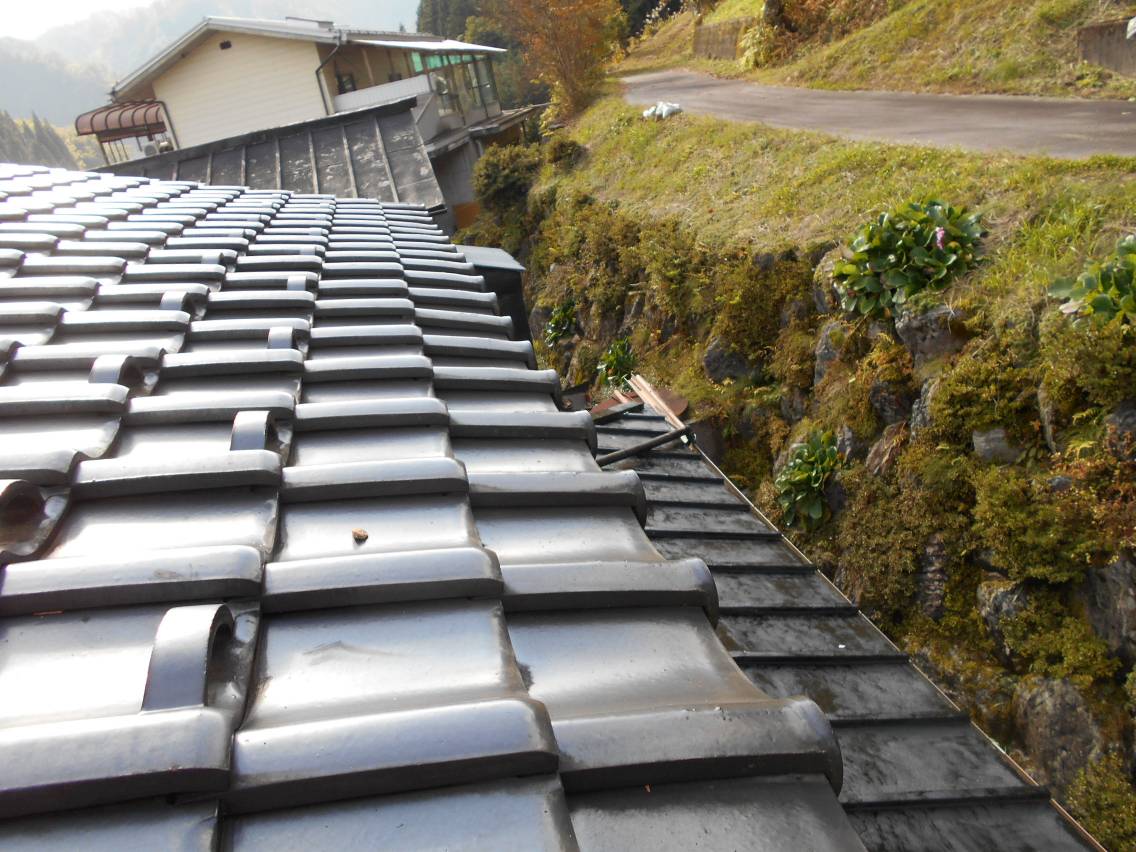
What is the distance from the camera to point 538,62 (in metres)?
25.0

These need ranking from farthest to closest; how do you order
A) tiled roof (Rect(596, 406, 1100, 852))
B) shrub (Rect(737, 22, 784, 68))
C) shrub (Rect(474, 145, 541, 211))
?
shrub (Rect(737, 22, 784, 68)), shrub (Rect(474, 145, 541, 211)), tiled roof (Rect(596, 406, 1100, 852))

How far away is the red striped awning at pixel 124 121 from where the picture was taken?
87.1 ft

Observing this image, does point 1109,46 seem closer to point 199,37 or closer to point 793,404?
point 793,404

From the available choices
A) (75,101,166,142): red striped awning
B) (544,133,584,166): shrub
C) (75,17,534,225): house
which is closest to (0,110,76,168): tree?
(75,101,166,142): red striped awning

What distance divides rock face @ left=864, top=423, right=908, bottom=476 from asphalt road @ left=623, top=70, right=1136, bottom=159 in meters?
3.80

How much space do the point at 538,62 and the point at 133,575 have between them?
27145mm

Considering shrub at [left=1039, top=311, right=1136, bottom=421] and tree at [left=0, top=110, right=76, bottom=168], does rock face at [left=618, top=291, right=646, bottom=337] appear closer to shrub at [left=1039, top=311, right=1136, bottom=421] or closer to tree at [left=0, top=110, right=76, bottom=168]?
shrub at [left=1039, top=311, right=1136, bottom=421]

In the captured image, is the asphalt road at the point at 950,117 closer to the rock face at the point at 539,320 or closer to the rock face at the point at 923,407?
the rock face at the point at 923,407

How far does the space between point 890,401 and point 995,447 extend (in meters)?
1.20

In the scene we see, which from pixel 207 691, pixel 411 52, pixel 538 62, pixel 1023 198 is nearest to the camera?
pixel 207 691

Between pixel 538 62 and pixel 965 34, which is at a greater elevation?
pixel 538 62

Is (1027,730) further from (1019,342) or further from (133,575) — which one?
(133,575)

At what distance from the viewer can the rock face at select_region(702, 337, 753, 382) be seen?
938 cm

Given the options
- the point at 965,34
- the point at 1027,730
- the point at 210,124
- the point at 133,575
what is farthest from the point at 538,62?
the point at 133,575
